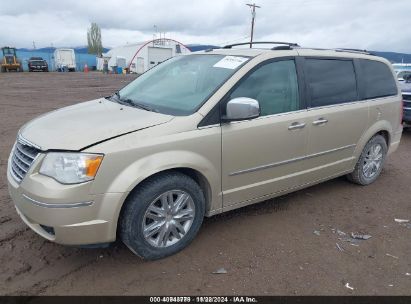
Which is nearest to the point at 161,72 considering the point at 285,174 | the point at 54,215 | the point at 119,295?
the point at 285,174

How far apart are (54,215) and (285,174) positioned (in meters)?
2.34

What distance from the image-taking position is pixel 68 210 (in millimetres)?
2590

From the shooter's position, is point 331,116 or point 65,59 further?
point 65,59

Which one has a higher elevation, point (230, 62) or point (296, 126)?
point (230, 62)

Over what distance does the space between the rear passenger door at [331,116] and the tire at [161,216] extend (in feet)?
5.00

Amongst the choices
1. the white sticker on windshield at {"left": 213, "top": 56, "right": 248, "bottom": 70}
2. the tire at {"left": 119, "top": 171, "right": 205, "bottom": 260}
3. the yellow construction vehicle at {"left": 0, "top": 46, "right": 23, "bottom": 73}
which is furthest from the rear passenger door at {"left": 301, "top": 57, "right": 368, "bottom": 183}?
the yellow construction vehicle at {"left": 0, "top": 46, "right": 23, "bottom": 73}

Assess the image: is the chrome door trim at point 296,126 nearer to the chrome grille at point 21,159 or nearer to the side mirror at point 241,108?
the side mirror at point 241,108

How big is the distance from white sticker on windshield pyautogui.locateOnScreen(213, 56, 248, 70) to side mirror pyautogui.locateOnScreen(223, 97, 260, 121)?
0.52 meters

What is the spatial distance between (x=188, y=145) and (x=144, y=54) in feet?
151

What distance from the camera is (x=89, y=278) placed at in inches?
113

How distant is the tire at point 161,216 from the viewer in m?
2.84

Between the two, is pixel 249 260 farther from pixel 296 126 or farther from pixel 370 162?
pixel 370 162

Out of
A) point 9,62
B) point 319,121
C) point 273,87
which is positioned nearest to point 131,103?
point 273,87

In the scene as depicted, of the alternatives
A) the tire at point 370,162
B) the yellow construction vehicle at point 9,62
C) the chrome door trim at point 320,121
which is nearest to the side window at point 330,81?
the chrome door trim at point 320,121
